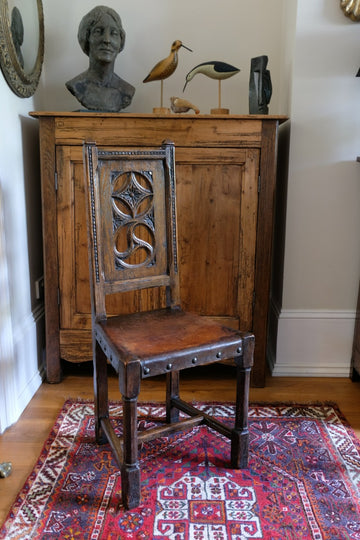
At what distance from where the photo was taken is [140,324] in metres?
1.77

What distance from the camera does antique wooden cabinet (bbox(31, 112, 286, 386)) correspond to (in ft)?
7.32

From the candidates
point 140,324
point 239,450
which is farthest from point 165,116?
point 239,450

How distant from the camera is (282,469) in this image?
70.0 inches

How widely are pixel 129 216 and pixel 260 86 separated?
1.01 metres

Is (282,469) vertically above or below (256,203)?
below

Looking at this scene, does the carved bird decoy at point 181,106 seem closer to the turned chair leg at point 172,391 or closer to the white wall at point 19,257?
the white wall at point 19,257

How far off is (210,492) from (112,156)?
1193 mm

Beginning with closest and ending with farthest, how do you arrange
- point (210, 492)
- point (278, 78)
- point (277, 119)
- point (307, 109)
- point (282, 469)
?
point (210, 492)
point (282, 469)
point (277, 119)
point (307, 109)
point (278, 78)


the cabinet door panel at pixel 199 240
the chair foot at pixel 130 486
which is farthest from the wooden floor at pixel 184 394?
the chair foot at pixel 130 486

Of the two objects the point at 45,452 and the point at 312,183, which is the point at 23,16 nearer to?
the point at 312,183

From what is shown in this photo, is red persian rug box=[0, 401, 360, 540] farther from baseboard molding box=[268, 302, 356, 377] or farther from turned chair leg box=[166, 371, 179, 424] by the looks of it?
baseboard molding box=[268, 302, 356, 377]

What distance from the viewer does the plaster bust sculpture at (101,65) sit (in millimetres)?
2328

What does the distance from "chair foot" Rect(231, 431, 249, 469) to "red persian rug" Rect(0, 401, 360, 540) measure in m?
0.03

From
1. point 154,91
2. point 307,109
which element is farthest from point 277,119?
point 154,91
